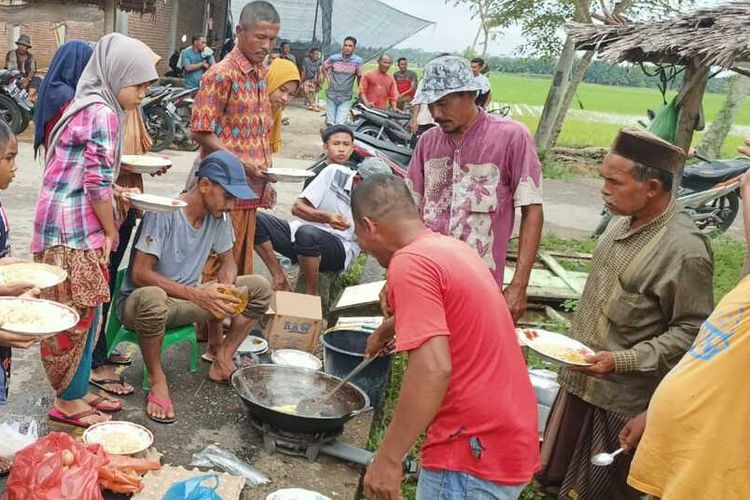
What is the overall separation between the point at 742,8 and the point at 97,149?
509cm

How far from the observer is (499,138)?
327 cm

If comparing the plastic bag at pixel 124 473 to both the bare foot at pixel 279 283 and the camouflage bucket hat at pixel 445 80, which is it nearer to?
the camouflage bucket hat at pixel 445 80

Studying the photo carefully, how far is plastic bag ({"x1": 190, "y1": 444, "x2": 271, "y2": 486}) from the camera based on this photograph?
3.23 metres

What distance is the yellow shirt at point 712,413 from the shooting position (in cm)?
176

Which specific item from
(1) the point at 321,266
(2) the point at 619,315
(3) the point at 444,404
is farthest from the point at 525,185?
(1) the point at 321,266

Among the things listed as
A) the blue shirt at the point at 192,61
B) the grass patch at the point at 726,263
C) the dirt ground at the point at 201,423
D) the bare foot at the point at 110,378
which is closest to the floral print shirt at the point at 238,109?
the dirt ground at the point at 201,423

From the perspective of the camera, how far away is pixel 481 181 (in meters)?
3.31

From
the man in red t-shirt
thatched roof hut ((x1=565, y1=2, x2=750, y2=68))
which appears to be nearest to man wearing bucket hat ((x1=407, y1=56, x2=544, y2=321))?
the man in red t-shirt

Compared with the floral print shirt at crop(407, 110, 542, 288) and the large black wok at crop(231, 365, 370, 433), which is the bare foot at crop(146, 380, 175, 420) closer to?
the large black wok at crop(231, 365, 370, 433)

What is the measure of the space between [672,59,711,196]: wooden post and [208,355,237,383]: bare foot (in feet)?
14.0

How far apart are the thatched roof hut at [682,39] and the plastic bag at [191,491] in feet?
14.9

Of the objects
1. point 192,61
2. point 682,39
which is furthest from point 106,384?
point 192,61

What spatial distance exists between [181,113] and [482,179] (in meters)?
9.78

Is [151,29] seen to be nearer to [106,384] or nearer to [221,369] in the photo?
[221,369]
